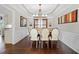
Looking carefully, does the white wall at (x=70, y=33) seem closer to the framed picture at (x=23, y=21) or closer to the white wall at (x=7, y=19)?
the framed picture at (x=23, y=21)

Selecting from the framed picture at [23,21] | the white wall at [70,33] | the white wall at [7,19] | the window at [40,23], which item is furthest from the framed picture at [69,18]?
the white wall at [7,19]

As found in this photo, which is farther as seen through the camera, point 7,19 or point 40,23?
point 40,23

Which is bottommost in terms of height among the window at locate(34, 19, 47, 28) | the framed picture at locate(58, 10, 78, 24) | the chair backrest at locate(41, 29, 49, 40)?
the chair backrest at locate(41, 29, 49, 40)

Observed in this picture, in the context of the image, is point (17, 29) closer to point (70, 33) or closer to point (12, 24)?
point (12, 24)

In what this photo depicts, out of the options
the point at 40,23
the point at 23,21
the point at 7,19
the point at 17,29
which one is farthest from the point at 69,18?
the point at 7,19

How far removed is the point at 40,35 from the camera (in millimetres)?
4008

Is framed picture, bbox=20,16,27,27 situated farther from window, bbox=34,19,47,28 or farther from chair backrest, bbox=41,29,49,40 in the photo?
chair backrest, bbox=41,29,49,40

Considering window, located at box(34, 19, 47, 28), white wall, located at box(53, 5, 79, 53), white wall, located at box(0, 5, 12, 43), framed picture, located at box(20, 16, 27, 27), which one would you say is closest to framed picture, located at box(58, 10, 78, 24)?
white wall, located at box(53, 5, 79, 53)

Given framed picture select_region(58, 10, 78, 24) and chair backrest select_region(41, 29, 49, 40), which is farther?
chair backrest select_region(41, 29, 49, 40)

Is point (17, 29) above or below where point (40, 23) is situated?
below

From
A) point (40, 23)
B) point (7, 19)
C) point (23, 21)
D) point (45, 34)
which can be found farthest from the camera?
point (45, 34)
